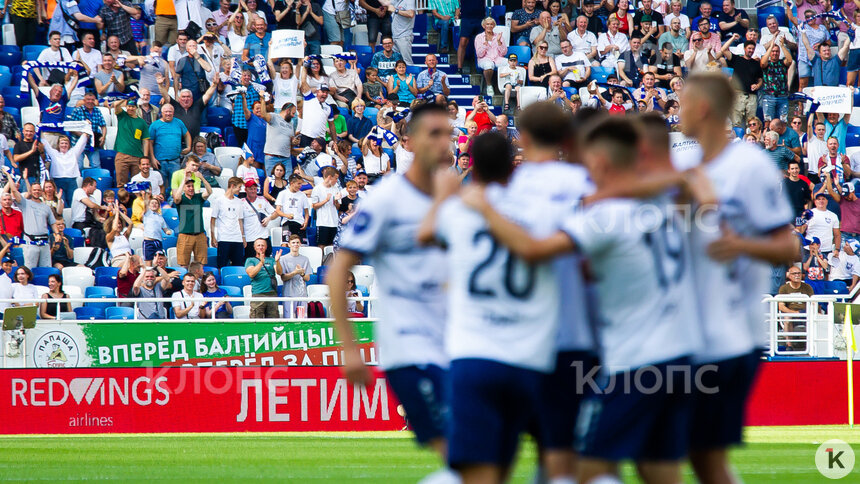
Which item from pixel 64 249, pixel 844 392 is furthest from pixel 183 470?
pixel 844 392

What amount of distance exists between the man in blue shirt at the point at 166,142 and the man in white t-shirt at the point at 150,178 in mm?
321

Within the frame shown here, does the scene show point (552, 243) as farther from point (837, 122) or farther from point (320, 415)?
point (837, 122)

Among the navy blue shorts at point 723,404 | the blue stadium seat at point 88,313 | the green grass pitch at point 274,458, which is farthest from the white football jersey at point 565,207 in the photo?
the blue stadium seat at point 88,313

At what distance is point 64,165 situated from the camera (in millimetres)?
17797

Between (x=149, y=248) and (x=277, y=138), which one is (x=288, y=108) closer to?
(x=277, y=138)

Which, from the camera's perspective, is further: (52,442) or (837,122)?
(837,122)

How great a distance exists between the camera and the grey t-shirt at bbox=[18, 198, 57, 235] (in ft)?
55.0

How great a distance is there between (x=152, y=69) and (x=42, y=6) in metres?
2.54

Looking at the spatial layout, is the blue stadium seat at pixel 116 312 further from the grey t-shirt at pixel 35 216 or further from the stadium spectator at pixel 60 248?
the grey t-shirt at pixel 35 216

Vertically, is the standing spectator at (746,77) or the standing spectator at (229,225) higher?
the standing spectator at (746,77)

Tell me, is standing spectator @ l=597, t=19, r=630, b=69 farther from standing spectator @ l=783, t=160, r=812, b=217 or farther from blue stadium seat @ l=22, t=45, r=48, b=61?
blue stadium seat @ l=22, t=45, r=48, b=61

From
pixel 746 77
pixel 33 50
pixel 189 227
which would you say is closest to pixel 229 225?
pixel 189 227

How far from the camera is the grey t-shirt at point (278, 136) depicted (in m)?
19.0

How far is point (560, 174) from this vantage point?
4555 millimetres
